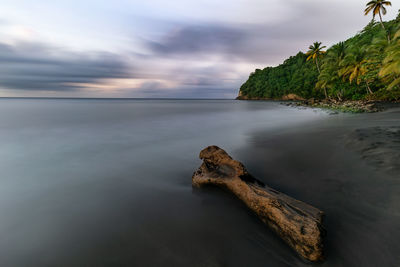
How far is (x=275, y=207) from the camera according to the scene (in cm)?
238

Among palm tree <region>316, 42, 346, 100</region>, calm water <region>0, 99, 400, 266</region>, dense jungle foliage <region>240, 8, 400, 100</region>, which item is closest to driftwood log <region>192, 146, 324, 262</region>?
calm water <region>0, 99, 400, 266</region>

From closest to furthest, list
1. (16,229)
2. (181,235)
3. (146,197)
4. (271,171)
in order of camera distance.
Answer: (181,235) < (16,229) < (146,197) < (271,171)

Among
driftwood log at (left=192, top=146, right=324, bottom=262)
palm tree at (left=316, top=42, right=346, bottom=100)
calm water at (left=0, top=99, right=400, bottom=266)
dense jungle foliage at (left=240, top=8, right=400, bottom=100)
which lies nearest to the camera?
driftwood log at (left=192, top=146, right=324, bottom=262)

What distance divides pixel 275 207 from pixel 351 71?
38.4 meters

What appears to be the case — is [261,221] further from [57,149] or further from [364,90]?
[364,90]

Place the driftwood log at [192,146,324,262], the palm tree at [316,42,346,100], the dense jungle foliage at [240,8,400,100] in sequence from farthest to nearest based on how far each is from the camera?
the palm tree at [316,42,346,100] < the dense jungle foliage at [240,8,400,100] < the driftwood log at [192,146,324,262]

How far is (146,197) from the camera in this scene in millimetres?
3500

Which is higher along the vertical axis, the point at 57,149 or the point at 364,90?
the point at 364,90

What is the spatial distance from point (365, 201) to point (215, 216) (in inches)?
94.6

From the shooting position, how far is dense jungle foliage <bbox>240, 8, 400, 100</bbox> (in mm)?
17719

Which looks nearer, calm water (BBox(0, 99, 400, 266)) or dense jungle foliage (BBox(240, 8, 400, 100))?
calm water (BBox(0, 99, 400, 266))

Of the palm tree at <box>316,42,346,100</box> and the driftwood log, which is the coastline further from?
the palm tree at <box>316,42,346,100</box>

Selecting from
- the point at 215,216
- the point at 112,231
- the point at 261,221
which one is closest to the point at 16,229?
the point at 112,231

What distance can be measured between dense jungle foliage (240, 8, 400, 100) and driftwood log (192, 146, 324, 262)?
51.0 feet
